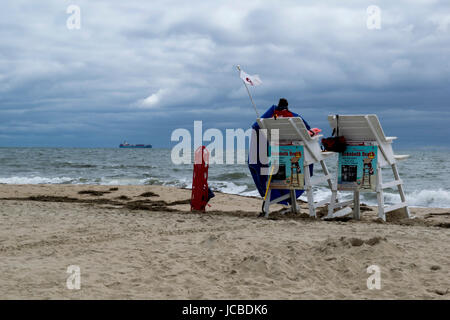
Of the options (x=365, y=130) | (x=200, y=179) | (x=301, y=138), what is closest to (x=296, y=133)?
(x=301, y=138)

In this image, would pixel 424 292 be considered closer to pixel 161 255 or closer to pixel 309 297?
pixel 309 297

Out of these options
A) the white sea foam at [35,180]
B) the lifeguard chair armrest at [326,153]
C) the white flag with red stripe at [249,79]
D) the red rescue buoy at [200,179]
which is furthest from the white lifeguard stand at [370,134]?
the white sea foam at [35,180]

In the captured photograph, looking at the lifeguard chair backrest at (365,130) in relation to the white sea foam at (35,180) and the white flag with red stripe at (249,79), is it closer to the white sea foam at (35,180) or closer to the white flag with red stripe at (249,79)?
A: the white flag with red stripe at (249,79)

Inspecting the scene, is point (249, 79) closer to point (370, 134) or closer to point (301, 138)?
point (301, 138)

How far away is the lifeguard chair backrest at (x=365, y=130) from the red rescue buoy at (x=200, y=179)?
2500 mm

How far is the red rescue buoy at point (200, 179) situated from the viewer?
30.1 feet

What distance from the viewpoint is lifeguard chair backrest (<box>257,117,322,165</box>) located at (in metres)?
7.94

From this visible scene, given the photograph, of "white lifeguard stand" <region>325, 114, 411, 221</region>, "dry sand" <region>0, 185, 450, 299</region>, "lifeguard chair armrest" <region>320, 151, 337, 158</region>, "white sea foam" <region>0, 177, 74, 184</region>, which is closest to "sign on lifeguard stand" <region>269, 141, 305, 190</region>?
"lifeguard chair armrest" <region>320, 151, 337, 158</region>

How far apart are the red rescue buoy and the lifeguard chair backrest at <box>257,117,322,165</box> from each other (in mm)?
1539

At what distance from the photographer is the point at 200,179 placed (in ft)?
30.1

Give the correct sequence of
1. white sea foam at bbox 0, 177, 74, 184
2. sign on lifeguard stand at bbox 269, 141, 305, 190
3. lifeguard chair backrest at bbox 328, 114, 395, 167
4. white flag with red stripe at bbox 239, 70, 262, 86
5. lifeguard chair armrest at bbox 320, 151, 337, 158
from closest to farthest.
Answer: lifeguard chair backrest at bbox 328, 114, 395, 167 → sign on lifeguard stand at bbox 269, 141, 305, 190 → lifeguard chair armrest at bbox 320, 151, 337, 158 → white flag with red stripe at bbox 239, 70, 262, 86 → white sea foam at bbox 0, 177, 74, 184

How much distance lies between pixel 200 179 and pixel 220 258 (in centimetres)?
411

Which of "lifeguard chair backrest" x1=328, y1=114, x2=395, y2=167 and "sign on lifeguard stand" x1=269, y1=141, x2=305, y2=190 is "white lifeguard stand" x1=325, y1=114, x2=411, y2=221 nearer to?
"lifeguard chair backrest" x1=328, y1=114, x2=395, y2=167
